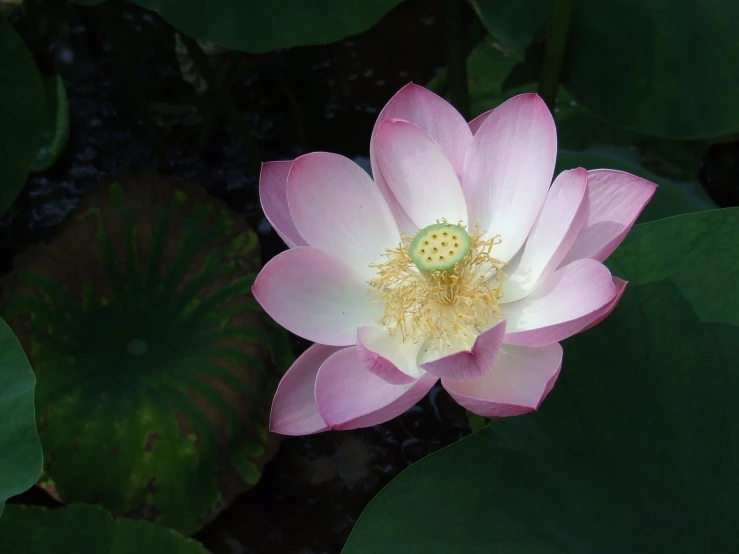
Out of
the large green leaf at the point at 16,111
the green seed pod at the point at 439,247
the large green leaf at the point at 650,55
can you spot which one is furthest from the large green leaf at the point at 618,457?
the large green leaf at the point at 16,111

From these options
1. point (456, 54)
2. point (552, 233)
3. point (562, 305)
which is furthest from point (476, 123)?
point (456, 54)

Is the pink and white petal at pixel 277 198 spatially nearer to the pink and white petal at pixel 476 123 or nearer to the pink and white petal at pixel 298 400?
the pink and white petal at pixel 298 400

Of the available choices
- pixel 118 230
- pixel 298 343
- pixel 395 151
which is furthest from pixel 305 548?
pixel 395 151

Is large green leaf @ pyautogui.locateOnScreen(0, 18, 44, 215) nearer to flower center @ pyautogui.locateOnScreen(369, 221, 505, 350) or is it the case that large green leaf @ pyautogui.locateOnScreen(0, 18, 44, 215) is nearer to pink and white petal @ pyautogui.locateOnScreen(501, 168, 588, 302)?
flower center @ pyautogui.locateOnScreen(369, 221, 505, 350)

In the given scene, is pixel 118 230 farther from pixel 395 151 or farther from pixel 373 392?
pixel 373 392

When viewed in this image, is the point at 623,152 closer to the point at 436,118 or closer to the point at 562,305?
the point at 436,118
